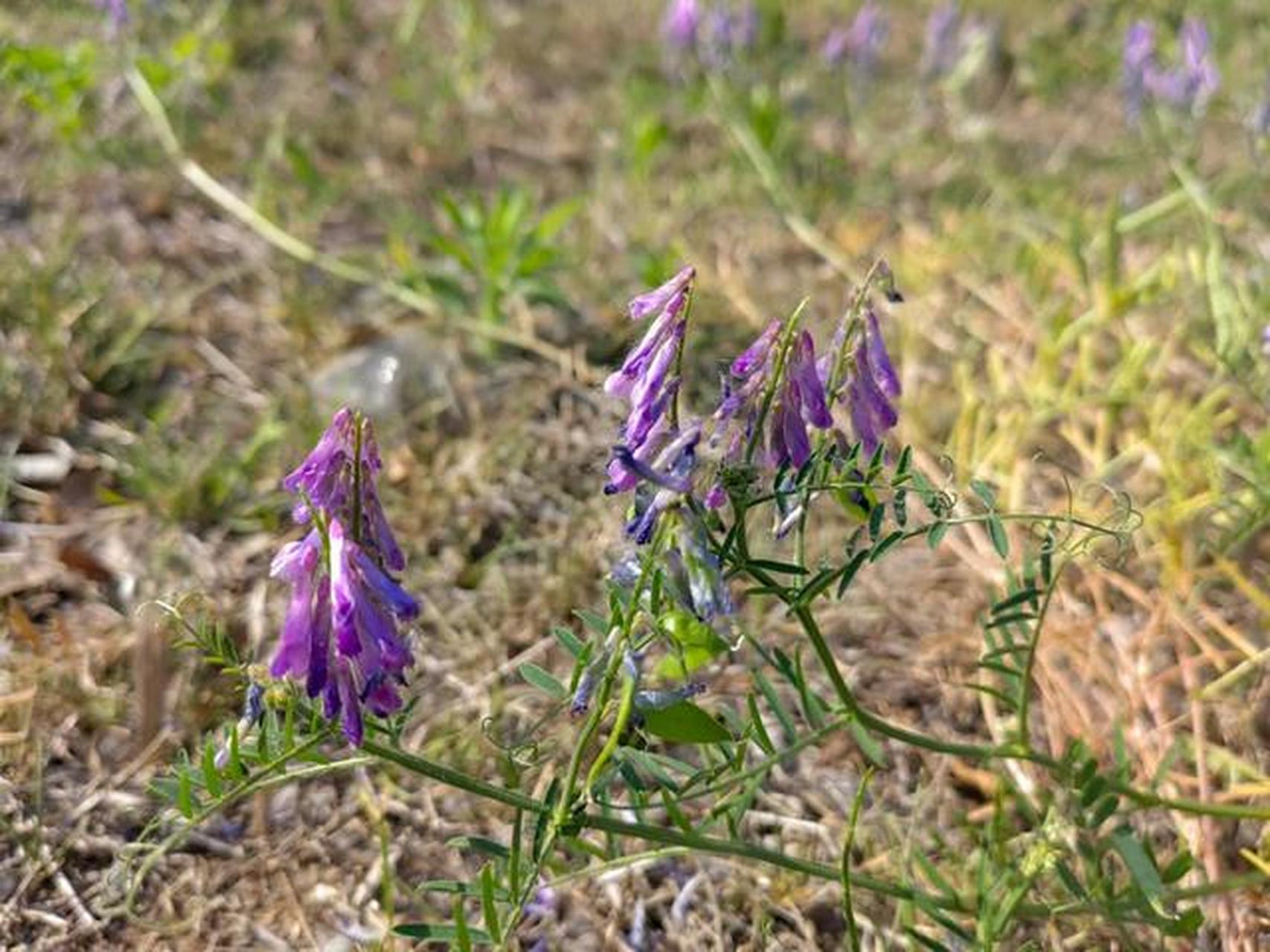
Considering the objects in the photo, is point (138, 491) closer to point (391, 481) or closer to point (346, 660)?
point (391, 481)

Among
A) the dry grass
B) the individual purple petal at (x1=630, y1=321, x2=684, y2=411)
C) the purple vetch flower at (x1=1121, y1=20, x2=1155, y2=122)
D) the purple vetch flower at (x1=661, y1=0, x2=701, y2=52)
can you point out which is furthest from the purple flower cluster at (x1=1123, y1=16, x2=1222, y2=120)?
the individual purple petal at (x1=630, y1=321, x2=684, y2=411)

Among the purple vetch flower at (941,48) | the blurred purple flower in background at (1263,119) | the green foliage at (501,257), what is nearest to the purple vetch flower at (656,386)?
the green foliage at (501,257)

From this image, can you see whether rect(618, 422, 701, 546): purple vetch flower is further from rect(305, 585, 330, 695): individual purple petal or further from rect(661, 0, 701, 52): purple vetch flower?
rect(661, 0, 701, 52): purple vetch flower

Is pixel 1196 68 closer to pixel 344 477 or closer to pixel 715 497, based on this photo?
pixel 715 497

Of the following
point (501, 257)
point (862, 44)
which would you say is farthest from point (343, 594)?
point (862, 44)

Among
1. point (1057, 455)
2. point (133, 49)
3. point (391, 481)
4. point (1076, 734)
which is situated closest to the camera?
point (1076, 734)

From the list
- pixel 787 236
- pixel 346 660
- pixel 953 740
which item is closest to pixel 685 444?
pixel 346 660

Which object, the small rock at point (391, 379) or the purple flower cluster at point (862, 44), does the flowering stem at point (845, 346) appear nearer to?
the small rock at point (391, 379)
